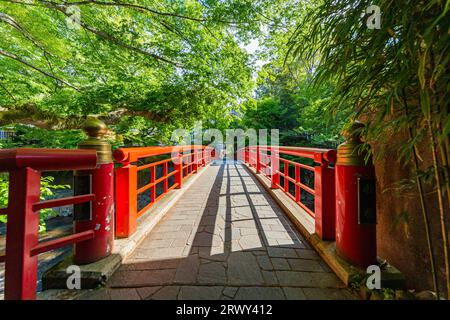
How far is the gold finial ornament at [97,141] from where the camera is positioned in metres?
1.57

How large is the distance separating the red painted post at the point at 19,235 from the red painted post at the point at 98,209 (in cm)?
70

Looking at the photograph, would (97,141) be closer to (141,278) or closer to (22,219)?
(22,219)

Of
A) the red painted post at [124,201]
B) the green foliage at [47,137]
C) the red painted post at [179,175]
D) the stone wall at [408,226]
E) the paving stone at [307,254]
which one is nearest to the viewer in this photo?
the stone wall at [408,226]

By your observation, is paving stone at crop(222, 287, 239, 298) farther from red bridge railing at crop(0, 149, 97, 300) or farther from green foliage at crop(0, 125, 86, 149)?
green foliage at crop(0, 125, 86, 149)

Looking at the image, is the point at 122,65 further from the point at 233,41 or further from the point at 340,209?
the point at 340,209

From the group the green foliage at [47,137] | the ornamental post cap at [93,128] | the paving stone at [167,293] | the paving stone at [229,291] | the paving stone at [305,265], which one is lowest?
the paving stone at [229,291]

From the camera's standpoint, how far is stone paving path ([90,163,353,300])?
4.43 feet

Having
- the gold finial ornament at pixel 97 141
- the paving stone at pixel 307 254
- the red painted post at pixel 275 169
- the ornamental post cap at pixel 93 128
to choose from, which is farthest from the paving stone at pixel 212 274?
the red painted post at pixel 275 169

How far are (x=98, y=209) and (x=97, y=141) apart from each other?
55 centimetres

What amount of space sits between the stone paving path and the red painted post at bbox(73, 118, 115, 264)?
10.0 inches

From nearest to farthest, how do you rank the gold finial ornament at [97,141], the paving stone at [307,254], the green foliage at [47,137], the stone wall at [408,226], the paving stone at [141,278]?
the stone wall at [408,226] → the paving stone at [141,278] → the gold finial ornament at [97,141] → the paving stone at [307,254] → the green foliage at [47,137]

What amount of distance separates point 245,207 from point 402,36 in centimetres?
272

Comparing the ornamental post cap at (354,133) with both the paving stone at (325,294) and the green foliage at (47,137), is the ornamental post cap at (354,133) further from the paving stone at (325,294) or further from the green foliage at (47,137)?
the green foliage at (47,137)
